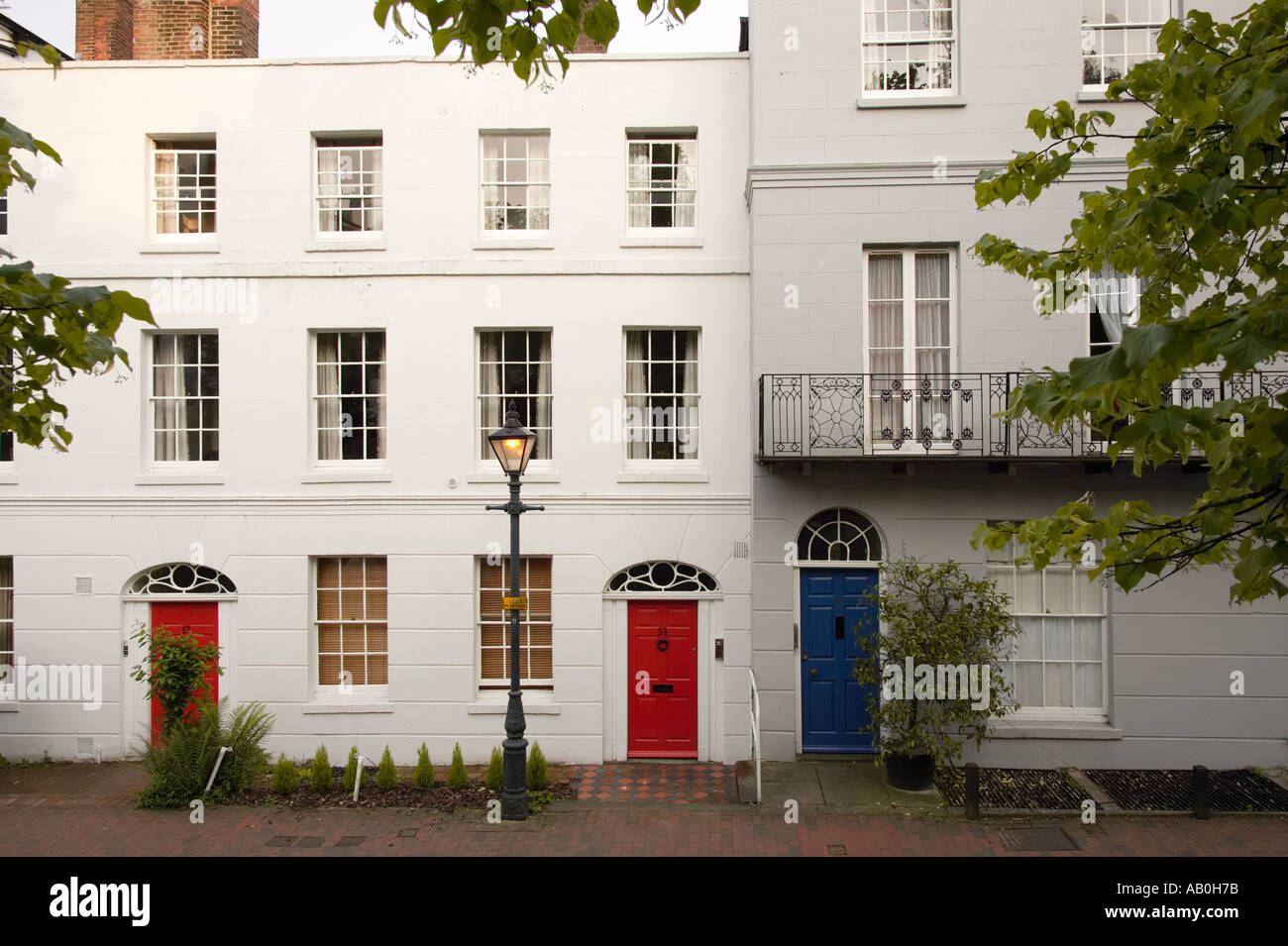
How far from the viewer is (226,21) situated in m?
13.1

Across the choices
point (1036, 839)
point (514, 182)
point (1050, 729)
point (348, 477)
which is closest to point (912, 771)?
point (1036, 839)

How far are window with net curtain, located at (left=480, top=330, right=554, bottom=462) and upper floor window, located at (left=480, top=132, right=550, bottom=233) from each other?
5.25 ft

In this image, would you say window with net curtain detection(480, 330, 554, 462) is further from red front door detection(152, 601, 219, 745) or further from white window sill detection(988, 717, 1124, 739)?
white window sill detection(988, 717, 1124, 739)

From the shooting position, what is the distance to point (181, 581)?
12.0 meters

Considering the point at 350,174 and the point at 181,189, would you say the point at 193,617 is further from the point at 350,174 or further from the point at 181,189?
the point at 350,174

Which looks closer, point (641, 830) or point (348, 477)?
point (641, 830)

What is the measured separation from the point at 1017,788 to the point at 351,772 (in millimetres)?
8294

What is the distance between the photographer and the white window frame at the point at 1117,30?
10922 millimetres

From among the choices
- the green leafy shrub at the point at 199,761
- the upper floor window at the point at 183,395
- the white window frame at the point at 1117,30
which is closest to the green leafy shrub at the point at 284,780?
the green leafy shrub at the point at 199,761

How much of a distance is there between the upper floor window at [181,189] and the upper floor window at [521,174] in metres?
4.07

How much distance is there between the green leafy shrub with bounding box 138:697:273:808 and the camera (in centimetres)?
1025

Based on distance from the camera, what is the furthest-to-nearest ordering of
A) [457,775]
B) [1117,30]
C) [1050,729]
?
1. [1117,30]
2. [1050,729]
3. [457,775]

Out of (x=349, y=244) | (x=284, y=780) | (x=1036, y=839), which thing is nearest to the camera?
(x=1036, y=839)

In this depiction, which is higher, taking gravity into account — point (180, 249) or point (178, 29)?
point (178, 29)
